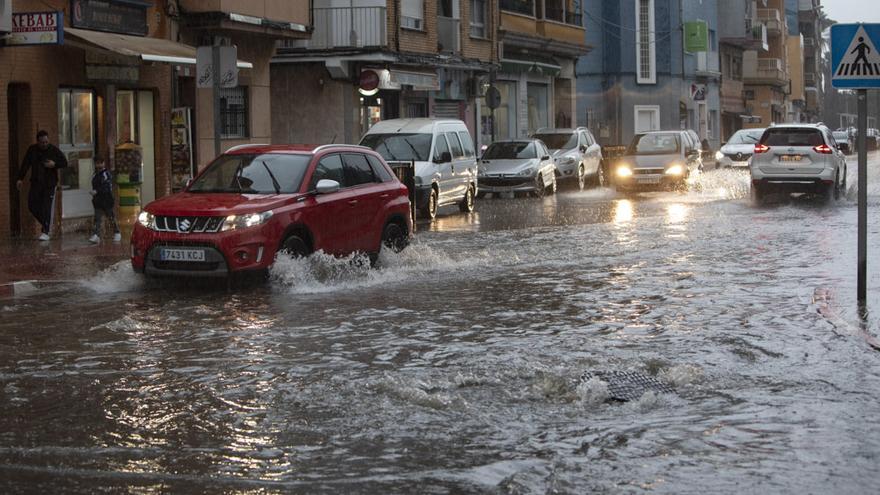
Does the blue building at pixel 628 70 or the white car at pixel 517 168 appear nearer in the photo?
the white car at pixel 517 168

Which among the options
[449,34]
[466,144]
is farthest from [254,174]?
[449,34]

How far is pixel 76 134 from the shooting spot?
22.8 meters

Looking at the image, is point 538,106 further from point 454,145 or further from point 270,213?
point 270,213

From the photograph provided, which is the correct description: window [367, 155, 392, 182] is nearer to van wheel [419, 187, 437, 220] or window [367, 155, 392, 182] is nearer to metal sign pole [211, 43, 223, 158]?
metal sign pole [211, 43, 223, 158]

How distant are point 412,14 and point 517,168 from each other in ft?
23.9

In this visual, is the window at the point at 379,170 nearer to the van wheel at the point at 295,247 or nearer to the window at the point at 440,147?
the van wheel at the point at 295,247

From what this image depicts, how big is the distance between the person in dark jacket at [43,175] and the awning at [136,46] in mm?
1589

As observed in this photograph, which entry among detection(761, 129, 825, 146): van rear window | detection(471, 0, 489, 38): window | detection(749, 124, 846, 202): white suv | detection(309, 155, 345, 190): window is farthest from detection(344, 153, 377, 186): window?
detection(471, 0, 489, 38): window

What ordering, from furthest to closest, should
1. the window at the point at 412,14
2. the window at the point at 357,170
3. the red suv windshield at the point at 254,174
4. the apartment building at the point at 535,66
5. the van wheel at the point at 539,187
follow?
the apartment building at the point at 535,66
the window at the point at 412,14
the van wheel at the point at 539,187
the window at the point at 357,170
the red suv windshield at the point at 254,174

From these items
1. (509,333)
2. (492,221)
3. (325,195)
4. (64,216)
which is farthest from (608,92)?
(509,333)

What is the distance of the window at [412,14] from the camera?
37719 millimetres

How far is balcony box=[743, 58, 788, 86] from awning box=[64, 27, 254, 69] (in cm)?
7073

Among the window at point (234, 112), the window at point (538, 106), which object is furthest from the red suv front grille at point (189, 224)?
the window at point (538, 106)

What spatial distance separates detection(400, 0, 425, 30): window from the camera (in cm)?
3772
